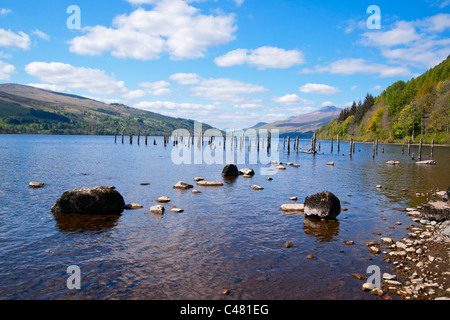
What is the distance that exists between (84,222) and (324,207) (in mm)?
15151

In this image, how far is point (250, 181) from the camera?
34656 mm

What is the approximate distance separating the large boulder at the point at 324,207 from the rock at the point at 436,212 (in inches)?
205

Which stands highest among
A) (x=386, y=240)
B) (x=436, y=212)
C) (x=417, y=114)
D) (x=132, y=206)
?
(x=417, y=114)

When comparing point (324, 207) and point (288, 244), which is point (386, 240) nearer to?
point (324, 207)

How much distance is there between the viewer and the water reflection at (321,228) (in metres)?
15.2

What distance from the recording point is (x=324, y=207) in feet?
59.7

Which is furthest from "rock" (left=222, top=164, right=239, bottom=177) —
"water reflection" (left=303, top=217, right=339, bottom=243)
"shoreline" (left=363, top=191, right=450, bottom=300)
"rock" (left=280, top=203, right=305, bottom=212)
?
"shoreline" (left=363, top=191, right=450, bottom=300)

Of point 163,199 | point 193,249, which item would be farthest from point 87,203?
point 193,249

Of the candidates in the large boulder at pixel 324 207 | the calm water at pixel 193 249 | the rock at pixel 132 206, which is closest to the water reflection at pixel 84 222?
the calm water at pixel 193 249

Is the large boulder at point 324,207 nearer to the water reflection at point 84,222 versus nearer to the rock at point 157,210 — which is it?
the rock at point 157,210

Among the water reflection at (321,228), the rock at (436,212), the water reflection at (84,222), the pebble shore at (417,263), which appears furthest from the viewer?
the rock at (436,212)

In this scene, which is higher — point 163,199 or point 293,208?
point 293,208

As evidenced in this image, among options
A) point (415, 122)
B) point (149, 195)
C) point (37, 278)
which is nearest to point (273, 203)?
point (149, 195)

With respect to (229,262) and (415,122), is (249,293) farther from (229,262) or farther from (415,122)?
(415,122)
